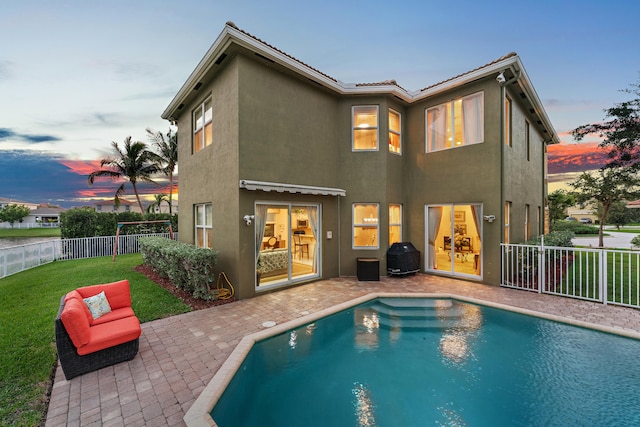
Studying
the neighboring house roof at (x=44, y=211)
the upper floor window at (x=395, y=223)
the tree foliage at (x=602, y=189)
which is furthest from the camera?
the neighboring house roof at (x=44, y=211)

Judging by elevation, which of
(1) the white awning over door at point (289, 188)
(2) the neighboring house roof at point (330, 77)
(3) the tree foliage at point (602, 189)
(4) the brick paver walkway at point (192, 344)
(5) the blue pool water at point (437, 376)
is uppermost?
(2) the neighboring house roof at point (330, 77)

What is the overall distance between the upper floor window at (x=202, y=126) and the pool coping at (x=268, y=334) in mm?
8449

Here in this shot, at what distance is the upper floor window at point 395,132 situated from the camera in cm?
1267

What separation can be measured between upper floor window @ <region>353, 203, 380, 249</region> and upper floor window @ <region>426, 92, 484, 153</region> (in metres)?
4.11

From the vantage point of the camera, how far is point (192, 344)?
588cm

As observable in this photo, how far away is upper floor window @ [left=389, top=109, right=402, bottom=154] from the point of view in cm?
1267

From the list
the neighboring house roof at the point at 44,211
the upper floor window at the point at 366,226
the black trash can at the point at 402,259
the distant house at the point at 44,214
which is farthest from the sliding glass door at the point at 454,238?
the neighboring house roof at the point at 44,211

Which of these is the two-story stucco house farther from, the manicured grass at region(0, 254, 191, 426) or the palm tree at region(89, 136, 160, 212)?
the palm tree at region(89, 136, 160, 212)

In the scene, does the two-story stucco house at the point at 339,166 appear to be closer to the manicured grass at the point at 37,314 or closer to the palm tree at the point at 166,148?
the manicured grass at the point at 37,314

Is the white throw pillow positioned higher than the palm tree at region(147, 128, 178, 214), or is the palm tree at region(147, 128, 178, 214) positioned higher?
the palm tree at region(147, 128, 178, 214)

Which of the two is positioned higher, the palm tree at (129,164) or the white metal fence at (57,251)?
the palm tree at (129,164)

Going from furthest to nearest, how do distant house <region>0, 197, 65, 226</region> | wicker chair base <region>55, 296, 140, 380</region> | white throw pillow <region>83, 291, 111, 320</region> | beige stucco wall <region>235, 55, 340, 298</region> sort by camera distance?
distant house <region>0, 197, 65, 226</region> < beige stucco wall <region>235, 55, 340, 298</region> < white throw pillow <region>83, 291, 111, 320</region> < wicker chair base <region>55, 296, 140, 380</region>

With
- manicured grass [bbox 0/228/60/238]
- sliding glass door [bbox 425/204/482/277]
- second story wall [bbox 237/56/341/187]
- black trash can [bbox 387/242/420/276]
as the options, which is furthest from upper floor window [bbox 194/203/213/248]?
manicured grass [bbox 0/228/60/238]

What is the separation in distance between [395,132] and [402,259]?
6.22 meters
